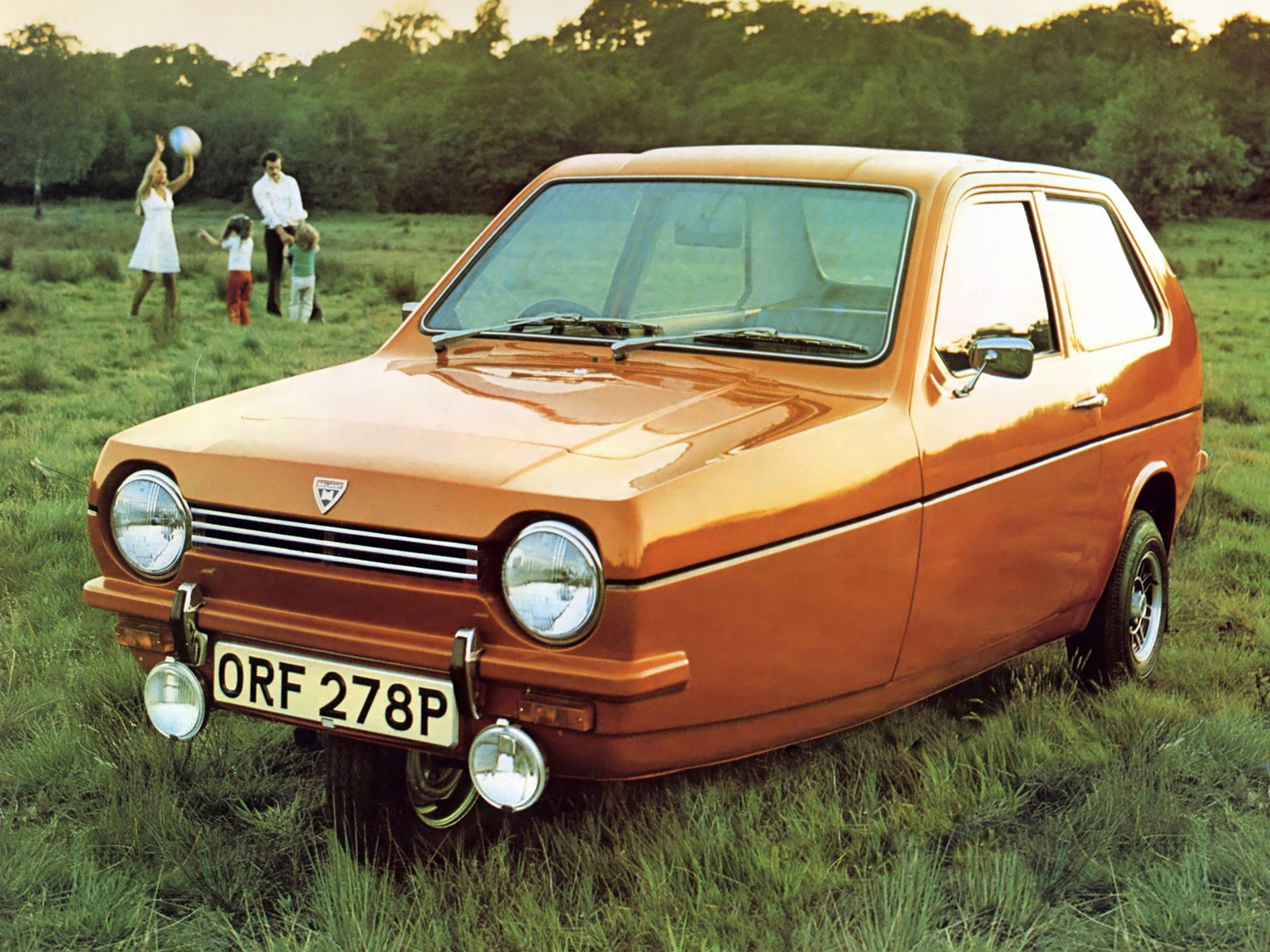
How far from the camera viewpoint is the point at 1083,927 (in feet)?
10.6

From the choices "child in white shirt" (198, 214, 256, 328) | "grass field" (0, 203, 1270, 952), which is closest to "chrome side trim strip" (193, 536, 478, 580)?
"grass field" (0, 203, 1270, 952)

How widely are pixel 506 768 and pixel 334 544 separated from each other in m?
0.60

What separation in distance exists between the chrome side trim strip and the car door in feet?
3.97

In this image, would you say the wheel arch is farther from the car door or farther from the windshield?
the windshield

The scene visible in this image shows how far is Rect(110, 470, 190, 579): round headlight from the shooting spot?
3484mm

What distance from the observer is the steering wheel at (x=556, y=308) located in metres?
4.49

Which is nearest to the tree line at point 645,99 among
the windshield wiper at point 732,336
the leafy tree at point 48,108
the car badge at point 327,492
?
the leafy tree at point 48,108

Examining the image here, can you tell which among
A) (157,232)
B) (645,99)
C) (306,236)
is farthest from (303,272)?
(645,99)

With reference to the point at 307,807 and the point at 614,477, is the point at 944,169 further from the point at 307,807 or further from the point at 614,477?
the point at 307,807

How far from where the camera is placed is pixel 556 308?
14.8 ft

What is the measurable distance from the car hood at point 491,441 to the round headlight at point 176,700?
384 millimetres

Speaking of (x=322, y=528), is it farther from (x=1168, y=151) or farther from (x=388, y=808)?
(x=1168, y=151)

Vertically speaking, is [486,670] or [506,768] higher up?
[486,670]

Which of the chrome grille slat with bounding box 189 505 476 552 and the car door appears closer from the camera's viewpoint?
the chrome grille slat with bounding box 189 505 476 552
